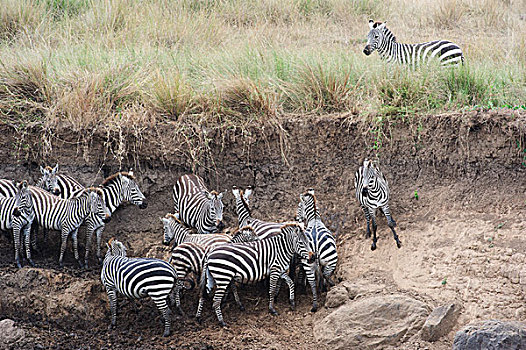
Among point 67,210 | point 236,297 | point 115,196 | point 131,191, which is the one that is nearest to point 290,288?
point 236,297

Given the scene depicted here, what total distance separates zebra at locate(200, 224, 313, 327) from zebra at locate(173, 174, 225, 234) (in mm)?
958

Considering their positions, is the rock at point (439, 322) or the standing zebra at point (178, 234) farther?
the standing zebra at point (178, 234)

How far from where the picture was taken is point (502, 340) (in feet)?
17.8

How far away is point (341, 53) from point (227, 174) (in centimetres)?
309

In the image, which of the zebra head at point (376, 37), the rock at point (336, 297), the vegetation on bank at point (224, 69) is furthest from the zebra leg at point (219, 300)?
the zebra head at point (376, 37)

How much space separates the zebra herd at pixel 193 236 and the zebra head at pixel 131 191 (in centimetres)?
1

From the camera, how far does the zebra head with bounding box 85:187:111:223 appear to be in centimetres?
785

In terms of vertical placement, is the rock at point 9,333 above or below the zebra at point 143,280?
below

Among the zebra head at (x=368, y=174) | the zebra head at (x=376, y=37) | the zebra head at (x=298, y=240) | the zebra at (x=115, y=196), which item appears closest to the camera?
the zebra head at (x=298, y=240)

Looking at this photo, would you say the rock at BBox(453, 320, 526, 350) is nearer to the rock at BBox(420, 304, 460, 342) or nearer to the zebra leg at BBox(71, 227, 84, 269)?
the rock at BBox(420, 304, 460, 342)

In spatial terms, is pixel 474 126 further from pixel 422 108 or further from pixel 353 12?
pixel 353 12

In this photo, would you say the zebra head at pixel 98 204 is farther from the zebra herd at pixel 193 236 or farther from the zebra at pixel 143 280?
the zebra at pixel 143 280

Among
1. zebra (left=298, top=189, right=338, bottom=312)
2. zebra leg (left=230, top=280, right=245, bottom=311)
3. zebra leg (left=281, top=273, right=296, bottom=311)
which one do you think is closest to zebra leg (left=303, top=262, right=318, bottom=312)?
zebra (left=298, top=189, right=338, bottom=312)

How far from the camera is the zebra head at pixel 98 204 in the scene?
25.8 ft
